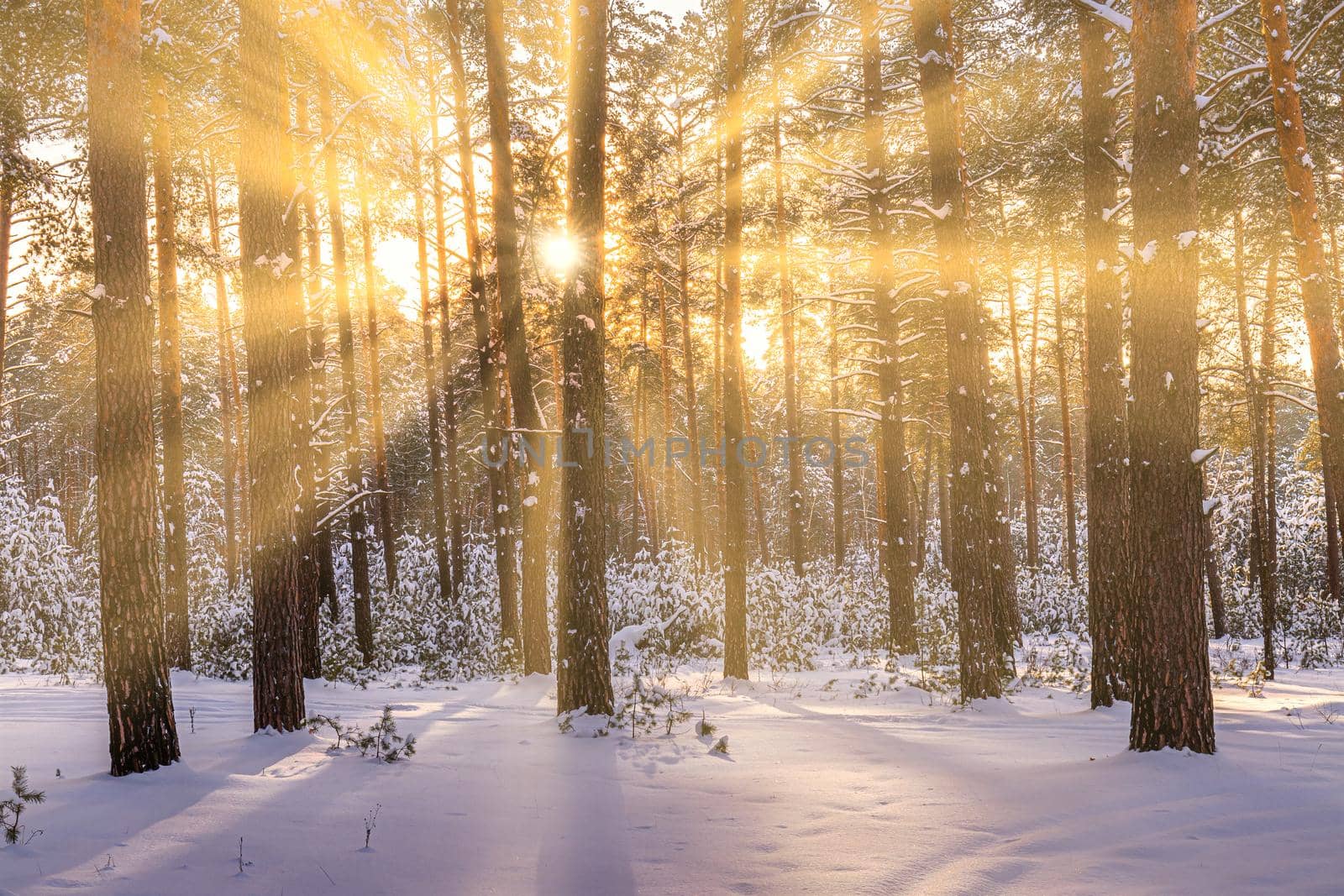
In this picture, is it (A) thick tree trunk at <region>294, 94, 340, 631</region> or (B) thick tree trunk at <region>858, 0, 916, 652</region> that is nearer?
(A) thick tree trunk at <region>294, 94, 340, 631</region>

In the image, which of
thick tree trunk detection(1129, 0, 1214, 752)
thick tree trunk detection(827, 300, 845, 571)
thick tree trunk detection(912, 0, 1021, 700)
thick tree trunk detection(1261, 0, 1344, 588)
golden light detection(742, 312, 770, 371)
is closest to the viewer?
thick tree trunk detection(1129, 0, 1214, 752)

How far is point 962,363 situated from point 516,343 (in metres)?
6.51

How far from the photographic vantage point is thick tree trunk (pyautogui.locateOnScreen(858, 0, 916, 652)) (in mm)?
12867

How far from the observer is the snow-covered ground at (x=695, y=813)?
3.73 m

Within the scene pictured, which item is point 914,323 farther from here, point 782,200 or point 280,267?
point 280,267

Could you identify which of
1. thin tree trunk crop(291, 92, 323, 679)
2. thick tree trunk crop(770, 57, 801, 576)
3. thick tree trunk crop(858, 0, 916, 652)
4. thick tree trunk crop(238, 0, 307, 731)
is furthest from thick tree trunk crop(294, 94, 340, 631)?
thick tree trunk crop(858, 0, 916, 652)

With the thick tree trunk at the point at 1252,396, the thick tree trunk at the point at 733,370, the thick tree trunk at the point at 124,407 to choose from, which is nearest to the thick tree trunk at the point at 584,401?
the thick tree trunk at the point at 124,407

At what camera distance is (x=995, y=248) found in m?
17.6

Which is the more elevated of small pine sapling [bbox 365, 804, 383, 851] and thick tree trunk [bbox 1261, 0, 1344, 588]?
thick tree trunk [bbox 1261, 0, 1344, 588]

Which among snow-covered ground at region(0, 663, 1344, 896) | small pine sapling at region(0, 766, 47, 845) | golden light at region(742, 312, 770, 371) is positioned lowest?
snow-covered ground at region(0, 663, 1344, 896)

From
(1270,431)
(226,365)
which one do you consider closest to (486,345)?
(226,365)

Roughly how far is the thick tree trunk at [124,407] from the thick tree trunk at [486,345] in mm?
6544

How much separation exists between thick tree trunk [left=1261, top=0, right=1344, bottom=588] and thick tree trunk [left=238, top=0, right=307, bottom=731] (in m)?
11.0

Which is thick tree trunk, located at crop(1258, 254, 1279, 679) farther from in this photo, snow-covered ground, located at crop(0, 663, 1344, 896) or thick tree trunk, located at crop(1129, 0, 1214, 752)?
thick tree trunk, located at crop(1129, 0, 1214, 752)
